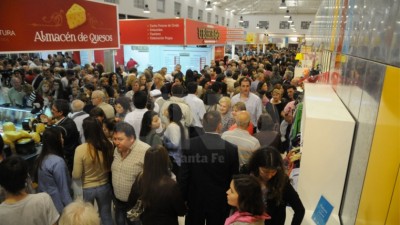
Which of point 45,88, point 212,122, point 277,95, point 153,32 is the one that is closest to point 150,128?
point 212,122

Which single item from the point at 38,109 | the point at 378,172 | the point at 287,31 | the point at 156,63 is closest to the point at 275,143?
the point at 378,172

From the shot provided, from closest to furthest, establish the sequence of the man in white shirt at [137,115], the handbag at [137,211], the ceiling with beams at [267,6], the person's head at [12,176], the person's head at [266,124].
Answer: the person's head at [12,176] → the handbag at [137,211] → the person's head at [266,124] → the man in white shirt at [137,115] → the ceiling with beams at [267,6]

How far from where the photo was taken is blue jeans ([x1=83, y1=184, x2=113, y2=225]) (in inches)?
116

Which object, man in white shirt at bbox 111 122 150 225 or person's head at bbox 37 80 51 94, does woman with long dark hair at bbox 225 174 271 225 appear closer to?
man in white shirt at bbox 111 122 150 225

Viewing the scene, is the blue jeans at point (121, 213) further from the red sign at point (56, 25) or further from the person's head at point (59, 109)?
the red sign at point (56, 25)

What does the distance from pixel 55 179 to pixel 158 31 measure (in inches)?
282

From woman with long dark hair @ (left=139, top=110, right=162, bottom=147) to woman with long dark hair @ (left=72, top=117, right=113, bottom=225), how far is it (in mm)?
539

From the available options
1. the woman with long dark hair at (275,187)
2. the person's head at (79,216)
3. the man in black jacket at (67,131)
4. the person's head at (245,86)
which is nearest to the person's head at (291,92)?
the person's head at (245,86)

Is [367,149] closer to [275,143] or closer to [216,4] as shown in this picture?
[275,143]

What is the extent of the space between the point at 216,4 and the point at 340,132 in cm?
2842

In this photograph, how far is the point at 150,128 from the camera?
345 cm

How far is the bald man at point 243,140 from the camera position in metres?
2.93

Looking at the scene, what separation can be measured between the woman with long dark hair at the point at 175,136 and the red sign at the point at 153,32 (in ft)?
18.3

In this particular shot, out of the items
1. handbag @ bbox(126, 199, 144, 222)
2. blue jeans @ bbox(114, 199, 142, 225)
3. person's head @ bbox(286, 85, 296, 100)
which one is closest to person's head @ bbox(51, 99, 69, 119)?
blue jeans @ bbox(114, 199, 142, 225)
